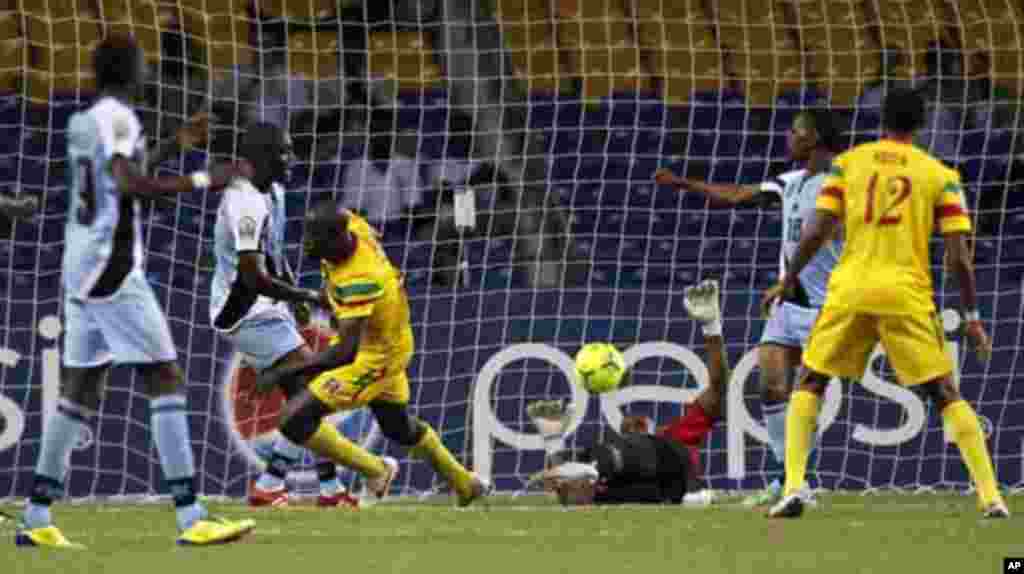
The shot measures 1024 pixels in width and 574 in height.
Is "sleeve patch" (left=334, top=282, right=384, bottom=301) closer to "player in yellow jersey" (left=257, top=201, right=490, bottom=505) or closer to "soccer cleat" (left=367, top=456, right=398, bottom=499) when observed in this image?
"player in yellow jersey" (left=257, top=201, right=490, bottom=505)

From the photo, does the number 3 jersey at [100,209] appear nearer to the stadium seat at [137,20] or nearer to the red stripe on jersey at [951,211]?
the red stripe on jersey at [951,211]

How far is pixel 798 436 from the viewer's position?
11141 millimetres

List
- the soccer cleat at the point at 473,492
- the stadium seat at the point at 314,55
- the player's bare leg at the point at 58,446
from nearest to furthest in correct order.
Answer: the player's bare leg at the point at 58,446, the soccer cleat at the point at 473,492, the stadium seat at the point at 314,55

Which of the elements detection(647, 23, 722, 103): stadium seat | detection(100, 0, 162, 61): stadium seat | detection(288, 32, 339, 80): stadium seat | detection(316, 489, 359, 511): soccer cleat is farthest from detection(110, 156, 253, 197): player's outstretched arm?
detection(647, 23, 722, 103): stadium seat

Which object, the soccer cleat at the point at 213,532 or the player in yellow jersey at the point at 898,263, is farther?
the player in yellow jersey at the point at 898,263

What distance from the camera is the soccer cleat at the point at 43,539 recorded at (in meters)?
9.68

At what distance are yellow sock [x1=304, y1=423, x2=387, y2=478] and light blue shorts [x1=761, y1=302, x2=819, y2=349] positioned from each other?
219 cm

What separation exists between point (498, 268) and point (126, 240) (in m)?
6.82

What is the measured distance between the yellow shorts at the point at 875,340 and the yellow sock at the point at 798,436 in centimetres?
16

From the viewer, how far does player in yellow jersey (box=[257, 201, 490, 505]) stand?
12484 millimetres

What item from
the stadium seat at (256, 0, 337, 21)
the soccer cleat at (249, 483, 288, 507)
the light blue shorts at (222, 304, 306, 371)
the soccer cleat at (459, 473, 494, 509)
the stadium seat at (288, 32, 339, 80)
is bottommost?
the soccer cleat at (249, 483, 288, 507)

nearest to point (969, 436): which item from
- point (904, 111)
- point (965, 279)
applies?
point (965, 279)

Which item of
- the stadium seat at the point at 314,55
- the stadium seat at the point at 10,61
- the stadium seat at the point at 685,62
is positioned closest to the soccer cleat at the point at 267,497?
the stadium seat at the point at 314,55

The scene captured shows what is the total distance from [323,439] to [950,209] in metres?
3.52
